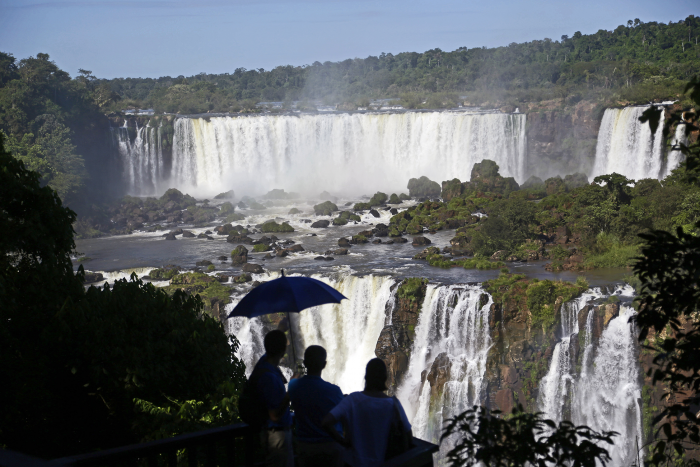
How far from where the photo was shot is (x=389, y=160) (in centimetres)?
3953

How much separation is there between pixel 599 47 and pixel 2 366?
210 feet

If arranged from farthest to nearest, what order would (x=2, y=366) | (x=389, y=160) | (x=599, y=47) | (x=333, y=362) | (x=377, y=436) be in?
(x=599, y=47)
(x=389, y=160)
(x=333, y=362)
(x=2, y=366)
(x=377, y=436)

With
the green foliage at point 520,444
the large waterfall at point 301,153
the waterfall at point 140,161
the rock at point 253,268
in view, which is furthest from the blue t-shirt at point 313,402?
the waterfall at point 140,161

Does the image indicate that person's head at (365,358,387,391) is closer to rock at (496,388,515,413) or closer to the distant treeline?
rock at (496,388,515,413)

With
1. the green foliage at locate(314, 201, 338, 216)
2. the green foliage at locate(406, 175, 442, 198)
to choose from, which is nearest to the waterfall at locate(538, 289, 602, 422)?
the green foliage at locate(314, 201, 338, 216)

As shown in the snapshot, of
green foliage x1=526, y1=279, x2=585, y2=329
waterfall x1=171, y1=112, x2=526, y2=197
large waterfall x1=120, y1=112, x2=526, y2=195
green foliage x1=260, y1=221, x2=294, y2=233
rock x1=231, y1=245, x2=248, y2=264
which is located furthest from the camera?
large waterfall x1=120, y1=112, x2=526, y2=195

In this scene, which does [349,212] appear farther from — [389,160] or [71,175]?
[71,175]

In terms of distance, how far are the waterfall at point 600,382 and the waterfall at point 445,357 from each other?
1.74m

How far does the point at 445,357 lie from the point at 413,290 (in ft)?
6.20

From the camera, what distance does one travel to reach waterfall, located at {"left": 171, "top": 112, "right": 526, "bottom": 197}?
38406mm

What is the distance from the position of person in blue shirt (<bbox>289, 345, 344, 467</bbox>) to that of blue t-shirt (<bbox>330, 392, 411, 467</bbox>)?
16cm

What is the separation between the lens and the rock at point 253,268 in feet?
69.2

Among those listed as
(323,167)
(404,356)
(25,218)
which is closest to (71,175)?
(323,167)

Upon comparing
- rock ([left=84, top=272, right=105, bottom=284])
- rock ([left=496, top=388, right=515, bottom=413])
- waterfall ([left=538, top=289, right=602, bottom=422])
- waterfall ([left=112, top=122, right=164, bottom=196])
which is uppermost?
waterfall ([left=112, top=122, right=164, bottom=196])
